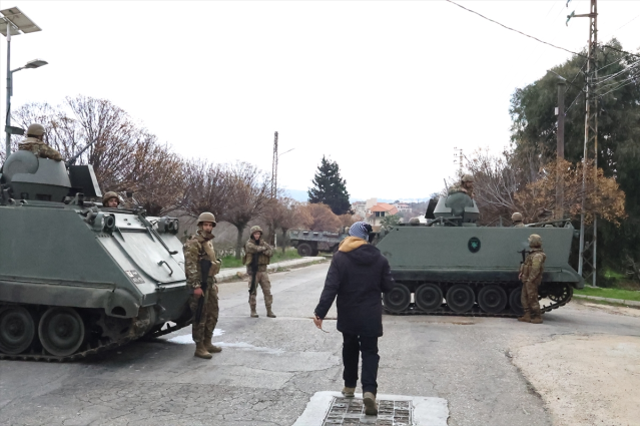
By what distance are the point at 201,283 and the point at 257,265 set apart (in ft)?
14.1

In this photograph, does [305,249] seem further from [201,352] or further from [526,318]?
[201,352]

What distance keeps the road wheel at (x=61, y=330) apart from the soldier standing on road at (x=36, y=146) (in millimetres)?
2361

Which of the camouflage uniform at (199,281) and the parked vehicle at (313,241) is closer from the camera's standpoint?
the camouflage uniform at (199,281)

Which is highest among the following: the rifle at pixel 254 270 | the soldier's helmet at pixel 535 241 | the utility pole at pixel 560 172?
the utility pole at pixel 560 172

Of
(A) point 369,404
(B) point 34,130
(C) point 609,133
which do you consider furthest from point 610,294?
(B) point 34,130

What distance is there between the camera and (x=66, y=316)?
7703 millimetres

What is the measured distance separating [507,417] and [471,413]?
31 cm

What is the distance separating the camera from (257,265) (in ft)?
40.4

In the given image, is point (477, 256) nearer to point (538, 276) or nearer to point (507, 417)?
point (538, 276)

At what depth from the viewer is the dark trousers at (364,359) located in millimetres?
5652

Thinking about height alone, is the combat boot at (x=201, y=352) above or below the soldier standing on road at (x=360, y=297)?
below

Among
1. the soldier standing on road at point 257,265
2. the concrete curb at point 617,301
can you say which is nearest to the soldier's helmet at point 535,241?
the soldier standing on road at point 257,265

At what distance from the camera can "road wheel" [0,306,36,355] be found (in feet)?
25.5

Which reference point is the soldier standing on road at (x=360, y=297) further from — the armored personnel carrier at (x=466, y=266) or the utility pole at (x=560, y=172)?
the utility pole at (x=560, y=172)
